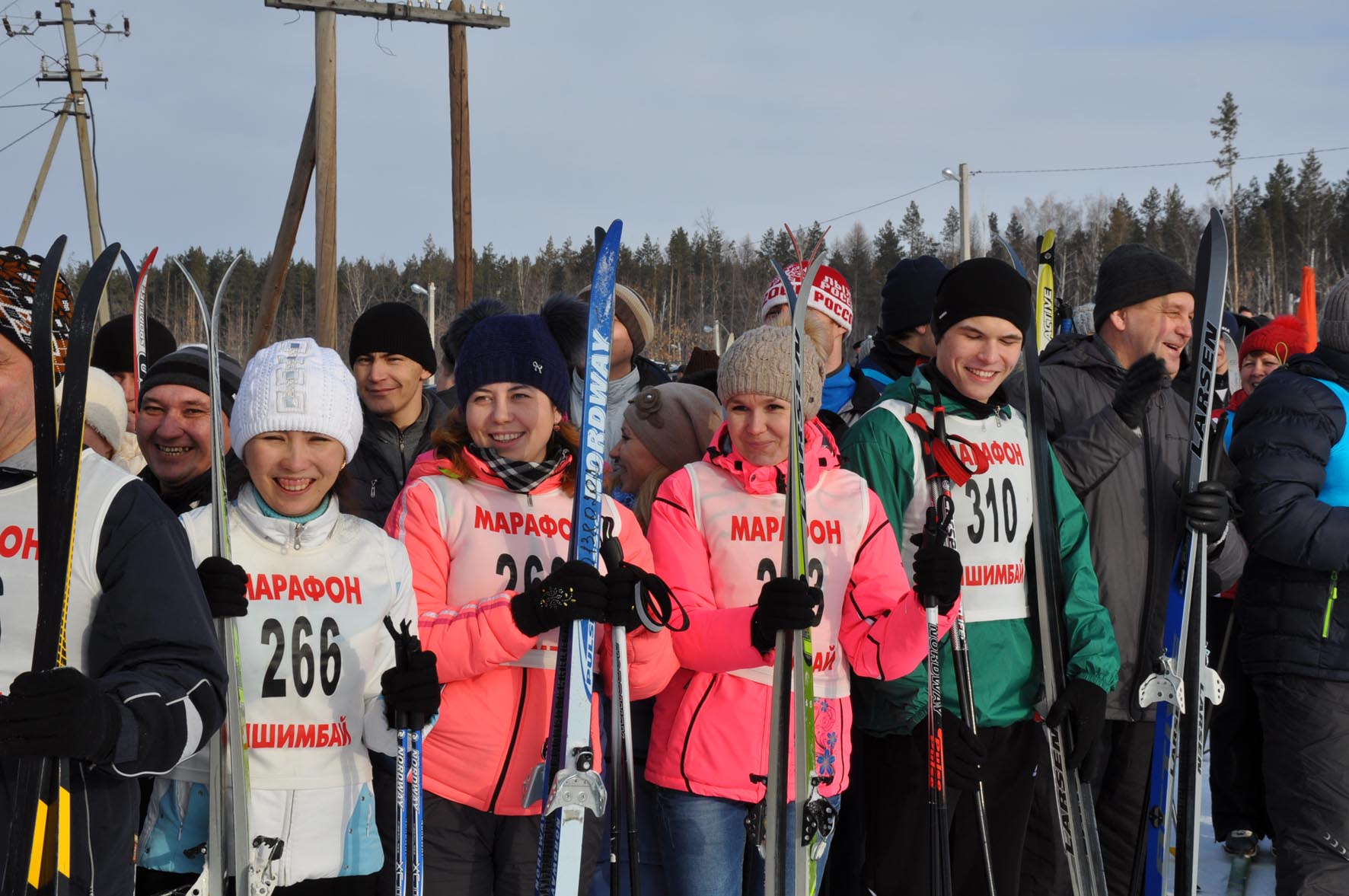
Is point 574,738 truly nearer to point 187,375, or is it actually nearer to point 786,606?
point 786,606

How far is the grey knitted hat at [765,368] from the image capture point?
300 centimetres

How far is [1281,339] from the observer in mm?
6250

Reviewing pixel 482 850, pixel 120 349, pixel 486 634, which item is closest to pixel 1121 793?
pixel 482 850

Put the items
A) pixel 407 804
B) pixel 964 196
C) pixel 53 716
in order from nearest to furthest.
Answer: pixel 53 716 < pixel 407 804 < pixel 964 196

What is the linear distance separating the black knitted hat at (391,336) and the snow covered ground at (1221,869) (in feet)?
11.6

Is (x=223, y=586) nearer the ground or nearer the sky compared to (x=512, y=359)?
nearer the ground

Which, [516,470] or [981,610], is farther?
[981,610]

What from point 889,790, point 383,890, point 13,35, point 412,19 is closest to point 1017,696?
point 889,790

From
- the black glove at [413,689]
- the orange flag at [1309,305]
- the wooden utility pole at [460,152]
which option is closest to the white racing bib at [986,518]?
the black glove at [413,689]

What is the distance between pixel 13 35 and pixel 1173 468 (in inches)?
1134

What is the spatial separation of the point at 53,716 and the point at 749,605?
1651 mm

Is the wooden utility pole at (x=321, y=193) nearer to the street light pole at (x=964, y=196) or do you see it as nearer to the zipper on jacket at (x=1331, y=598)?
the zipper on jacket at (x=1331, y=598)

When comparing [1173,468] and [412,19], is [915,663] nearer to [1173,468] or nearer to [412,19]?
[1173,468]

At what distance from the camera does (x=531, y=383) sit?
290cm
